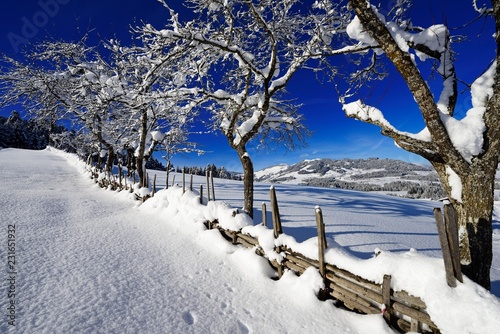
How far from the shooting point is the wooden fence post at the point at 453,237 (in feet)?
8.00

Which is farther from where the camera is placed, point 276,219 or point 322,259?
point 276,219

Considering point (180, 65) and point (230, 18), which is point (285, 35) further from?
point (180, 65)

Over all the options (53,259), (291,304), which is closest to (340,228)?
(291,304)

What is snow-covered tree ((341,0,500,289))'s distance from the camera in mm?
2715

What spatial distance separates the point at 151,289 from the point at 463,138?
15.6ft

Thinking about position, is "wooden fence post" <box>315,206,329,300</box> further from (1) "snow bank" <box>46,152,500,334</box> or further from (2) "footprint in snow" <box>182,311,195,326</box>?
(2) "footprint in snow" <box>182,311,195,326</box>

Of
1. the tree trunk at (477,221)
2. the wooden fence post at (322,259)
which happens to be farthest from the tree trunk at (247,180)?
the tree trunk at (477,221)

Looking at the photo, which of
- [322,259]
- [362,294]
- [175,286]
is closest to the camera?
[362,294]

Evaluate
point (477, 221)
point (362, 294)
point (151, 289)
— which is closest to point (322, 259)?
point (362, 294)

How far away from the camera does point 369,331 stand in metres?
2.95

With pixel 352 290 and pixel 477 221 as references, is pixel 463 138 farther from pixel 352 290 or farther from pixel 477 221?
pixel 352 290

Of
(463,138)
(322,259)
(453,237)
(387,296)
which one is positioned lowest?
(387,296)

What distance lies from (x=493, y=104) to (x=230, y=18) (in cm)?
512

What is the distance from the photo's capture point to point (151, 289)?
12.2 feet
